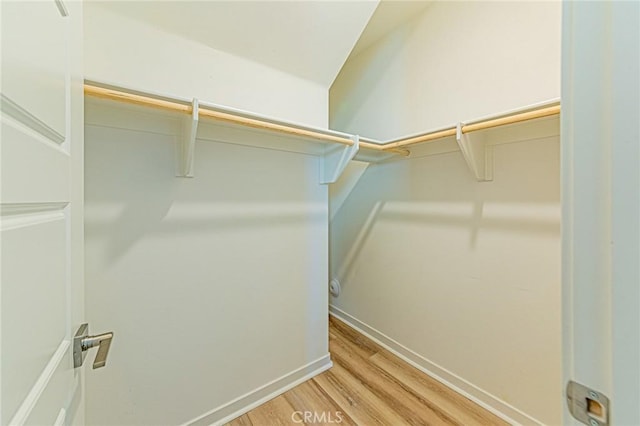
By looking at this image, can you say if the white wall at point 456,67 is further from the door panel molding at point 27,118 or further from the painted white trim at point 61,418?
the painted white trim at point 61,418

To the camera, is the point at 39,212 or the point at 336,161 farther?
the point at 336,161

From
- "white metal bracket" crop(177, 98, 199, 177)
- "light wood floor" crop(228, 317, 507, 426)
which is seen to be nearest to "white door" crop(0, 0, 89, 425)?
"white metal bracket" crop(177, 98, 199, 177)

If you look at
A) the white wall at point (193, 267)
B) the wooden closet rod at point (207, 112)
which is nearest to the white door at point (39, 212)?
the wooden closet rod at point (207, 112)

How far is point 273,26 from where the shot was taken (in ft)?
4.72

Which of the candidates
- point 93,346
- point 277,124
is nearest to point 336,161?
point 277,124

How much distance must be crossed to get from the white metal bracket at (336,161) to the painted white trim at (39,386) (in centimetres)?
146

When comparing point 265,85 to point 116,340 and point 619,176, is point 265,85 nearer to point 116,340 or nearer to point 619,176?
point 116,340

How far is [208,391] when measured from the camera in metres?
1.45

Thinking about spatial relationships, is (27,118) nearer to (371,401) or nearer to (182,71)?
(182,71)

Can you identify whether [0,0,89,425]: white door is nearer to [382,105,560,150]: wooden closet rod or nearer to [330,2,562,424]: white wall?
[382,105,560,150]: wooden closet rod

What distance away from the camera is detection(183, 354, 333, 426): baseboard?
1452 mm

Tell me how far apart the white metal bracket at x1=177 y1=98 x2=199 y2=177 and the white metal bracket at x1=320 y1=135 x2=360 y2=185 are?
846 millimetres

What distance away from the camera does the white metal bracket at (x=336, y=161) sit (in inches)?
64.9

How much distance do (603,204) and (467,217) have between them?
1.46 metres
